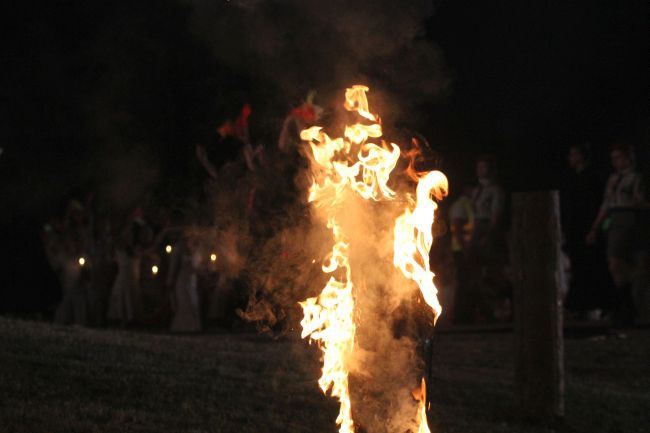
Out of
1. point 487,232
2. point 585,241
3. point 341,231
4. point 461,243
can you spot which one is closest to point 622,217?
point 585,241

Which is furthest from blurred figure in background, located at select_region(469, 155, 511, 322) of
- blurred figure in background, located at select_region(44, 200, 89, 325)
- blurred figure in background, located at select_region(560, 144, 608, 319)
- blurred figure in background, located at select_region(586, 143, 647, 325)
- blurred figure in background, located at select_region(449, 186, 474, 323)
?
blurred figure in background, located at select_region(44, 200, 89, 325)

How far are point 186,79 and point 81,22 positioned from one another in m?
2.01

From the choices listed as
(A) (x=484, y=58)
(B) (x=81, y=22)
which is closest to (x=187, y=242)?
(B) (x=81, y=22)

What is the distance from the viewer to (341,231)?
19.0 ft

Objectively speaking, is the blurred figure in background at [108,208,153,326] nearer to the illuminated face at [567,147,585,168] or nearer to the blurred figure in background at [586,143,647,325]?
the illuminated face at [567,147,585,168]

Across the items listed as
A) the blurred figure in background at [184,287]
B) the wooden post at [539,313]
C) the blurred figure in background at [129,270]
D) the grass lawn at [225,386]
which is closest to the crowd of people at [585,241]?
the grass lawn at [225,386]

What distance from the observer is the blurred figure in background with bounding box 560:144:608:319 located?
12562 mm

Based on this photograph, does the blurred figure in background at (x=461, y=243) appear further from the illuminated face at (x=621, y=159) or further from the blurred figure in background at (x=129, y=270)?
the blurred figure in background at (x=129, y=270)

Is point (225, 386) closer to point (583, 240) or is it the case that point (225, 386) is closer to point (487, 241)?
point (583, 240)

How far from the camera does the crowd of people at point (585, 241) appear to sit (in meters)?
12.0

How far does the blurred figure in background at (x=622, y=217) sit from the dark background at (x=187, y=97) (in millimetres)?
2587

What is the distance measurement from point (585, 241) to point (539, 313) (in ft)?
16.9

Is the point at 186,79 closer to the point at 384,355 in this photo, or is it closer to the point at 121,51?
the point at 121,51

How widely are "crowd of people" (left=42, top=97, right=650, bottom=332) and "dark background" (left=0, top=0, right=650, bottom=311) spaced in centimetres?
77
